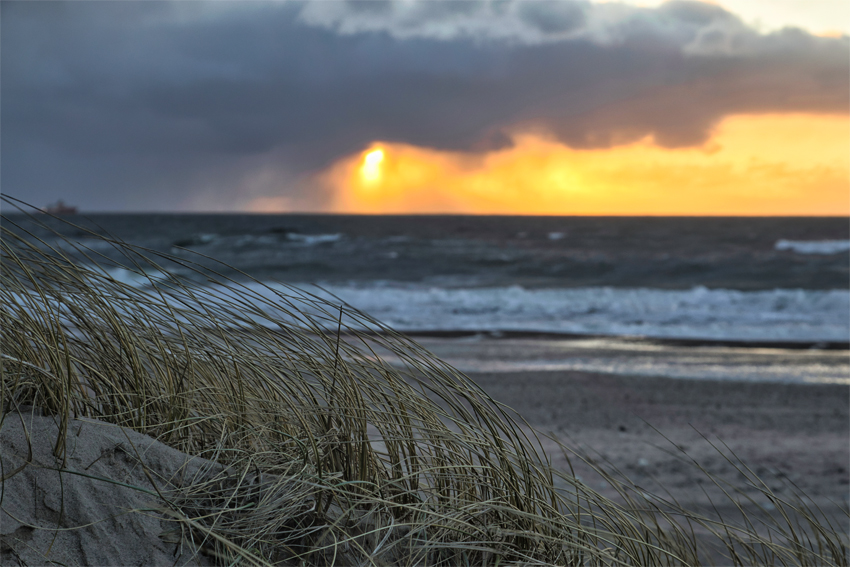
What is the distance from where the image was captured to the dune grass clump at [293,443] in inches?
51.7

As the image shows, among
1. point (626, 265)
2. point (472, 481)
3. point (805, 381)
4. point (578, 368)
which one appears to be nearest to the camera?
point (472, 481)

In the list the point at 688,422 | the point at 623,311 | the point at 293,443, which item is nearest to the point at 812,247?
the point at 623,311

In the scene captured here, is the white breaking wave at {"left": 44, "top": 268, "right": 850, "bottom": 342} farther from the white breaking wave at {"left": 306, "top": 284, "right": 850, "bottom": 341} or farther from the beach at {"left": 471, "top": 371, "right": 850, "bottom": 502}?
the beach at {"left": 471, "top": 371, "right": 850, "bottom": 502}

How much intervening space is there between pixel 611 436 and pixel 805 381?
3.71 meters

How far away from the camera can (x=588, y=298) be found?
15219 millimetres

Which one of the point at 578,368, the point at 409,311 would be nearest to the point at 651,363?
the point at 578,368

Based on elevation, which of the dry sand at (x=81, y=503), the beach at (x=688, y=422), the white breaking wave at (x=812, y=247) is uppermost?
the white breaking wave at (x=812, y=247)

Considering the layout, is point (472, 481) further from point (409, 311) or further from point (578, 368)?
point (409, 311)

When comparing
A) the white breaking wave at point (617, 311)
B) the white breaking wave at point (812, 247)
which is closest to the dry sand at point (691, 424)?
the white breaking wave at point (617, 311)

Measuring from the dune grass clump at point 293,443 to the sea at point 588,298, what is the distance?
190mm

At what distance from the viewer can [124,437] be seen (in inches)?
55.4

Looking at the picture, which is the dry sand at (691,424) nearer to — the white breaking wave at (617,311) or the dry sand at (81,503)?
the dry sand at (81,503)

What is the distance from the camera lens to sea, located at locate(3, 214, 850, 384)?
7883 millimetres

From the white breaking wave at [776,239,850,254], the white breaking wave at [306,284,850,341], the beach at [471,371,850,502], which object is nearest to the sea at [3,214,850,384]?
the white breaking wave at [306,284,850,341]
